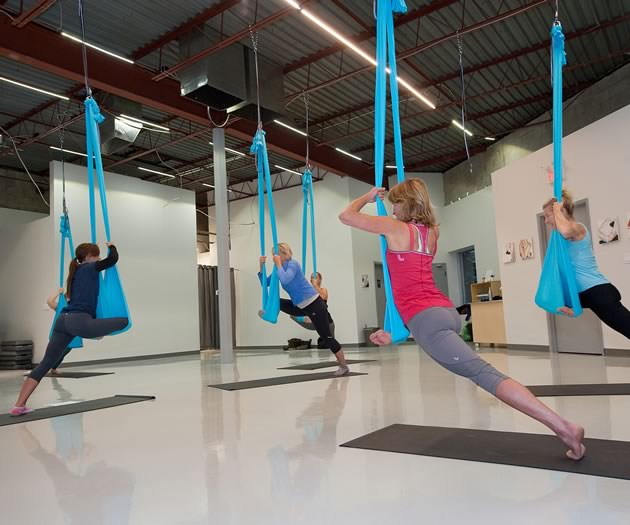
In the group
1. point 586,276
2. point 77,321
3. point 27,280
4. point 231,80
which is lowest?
point 77,321

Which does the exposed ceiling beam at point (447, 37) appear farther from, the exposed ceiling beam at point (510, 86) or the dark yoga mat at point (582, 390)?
the dark yoga mat at point (582, 390)

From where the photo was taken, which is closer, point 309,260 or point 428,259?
point 428,259

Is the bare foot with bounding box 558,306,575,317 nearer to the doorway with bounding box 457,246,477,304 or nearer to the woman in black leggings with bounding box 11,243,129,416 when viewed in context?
the woman in black leggings with bounding box 11,243,129,416

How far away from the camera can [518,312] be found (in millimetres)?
8672

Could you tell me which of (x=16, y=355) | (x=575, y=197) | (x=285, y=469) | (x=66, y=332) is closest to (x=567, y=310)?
(x=285, y=469)

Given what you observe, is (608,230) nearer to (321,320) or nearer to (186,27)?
(321,320)

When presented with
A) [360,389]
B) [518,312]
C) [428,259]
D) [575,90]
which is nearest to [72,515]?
[428,259]

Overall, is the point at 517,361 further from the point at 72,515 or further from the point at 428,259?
the point at 72,515

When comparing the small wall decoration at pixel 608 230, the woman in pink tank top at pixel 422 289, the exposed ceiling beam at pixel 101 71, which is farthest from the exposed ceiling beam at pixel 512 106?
the woman in pink tank top at pixel 422 289

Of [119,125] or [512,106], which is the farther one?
[512,106]

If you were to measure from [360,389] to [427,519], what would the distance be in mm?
3031

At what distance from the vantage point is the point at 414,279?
244 centimetres

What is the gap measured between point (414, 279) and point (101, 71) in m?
6.96

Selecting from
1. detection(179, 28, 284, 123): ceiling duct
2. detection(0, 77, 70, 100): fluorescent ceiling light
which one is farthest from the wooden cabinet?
detection(0, 77, 70, 100): fluorescent ceiling light
